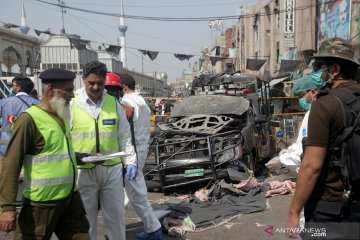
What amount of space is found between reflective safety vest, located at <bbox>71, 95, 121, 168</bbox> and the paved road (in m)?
1.66

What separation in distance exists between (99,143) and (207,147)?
343 centimetres

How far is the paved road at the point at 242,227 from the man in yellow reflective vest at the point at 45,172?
1.99 metres

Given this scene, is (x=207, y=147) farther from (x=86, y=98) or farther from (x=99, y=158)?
(x=99, y=158)

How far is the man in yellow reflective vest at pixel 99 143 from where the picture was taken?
3.58 meters

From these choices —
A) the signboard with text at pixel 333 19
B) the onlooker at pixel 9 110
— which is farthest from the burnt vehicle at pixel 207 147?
the signboard with text at pixel 333 19

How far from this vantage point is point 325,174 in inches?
88.7

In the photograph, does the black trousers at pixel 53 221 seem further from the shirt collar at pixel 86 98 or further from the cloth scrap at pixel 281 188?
the cloth scrap at pixel 281 188

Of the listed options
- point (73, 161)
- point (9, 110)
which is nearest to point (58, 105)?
point (73, 161)

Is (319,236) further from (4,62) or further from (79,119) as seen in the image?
(4,62)

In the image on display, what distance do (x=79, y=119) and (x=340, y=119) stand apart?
93.2 inches

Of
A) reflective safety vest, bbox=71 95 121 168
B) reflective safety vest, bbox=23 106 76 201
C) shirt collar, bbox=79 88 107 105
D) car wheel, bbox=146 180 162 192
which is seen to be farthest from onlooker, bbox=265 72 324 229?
car wheel, bbox=146 180 162 192

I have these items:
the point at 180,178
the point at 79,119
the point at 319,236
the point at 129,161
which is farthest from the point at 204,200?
the point at 319,236

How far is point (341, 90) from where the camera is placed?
7.36ft

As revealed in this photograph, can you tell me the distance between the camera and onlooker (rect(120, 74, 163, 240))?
4453mm
